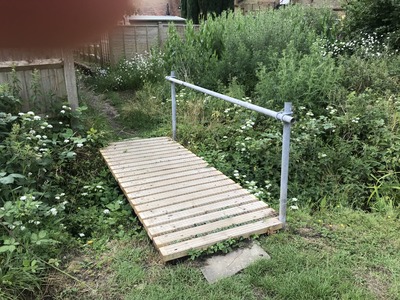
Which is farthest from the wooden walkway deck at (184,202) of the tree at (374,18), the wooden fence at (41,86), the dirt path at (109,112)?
the tree at (374,18)

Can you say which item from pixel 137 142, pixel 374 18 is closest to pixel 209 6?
pixel 374 18

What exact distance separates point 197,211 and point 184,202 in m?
0.21

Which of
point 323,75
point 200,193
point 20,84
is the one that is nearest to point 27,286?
point 200,193

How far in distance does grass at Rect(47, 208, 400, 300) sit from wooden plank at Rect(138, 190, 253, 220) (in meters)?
0.21

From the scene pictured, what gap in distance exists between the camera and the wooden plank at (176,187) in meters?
3.24

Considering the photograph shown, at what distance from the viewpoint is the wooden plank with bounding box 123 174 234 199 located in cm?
324

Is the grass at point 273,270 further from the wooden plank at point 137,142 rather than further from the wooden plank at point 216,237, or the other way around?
the wooden plank at point 137,142

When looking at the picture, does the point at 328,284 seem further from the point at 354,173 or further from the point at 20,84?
the point at 20,84

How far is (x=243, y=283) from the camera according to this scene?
7.06ft

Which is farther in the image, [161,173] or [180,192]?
[161,173]

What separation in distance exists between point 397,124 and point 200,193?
2.65 meters

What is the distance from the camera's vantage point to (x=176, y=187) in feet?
11.1

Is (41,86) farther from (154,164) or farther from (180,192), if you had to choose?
(180,192)

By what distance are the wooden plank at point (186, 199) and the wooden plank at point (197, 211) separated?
0.36ft
